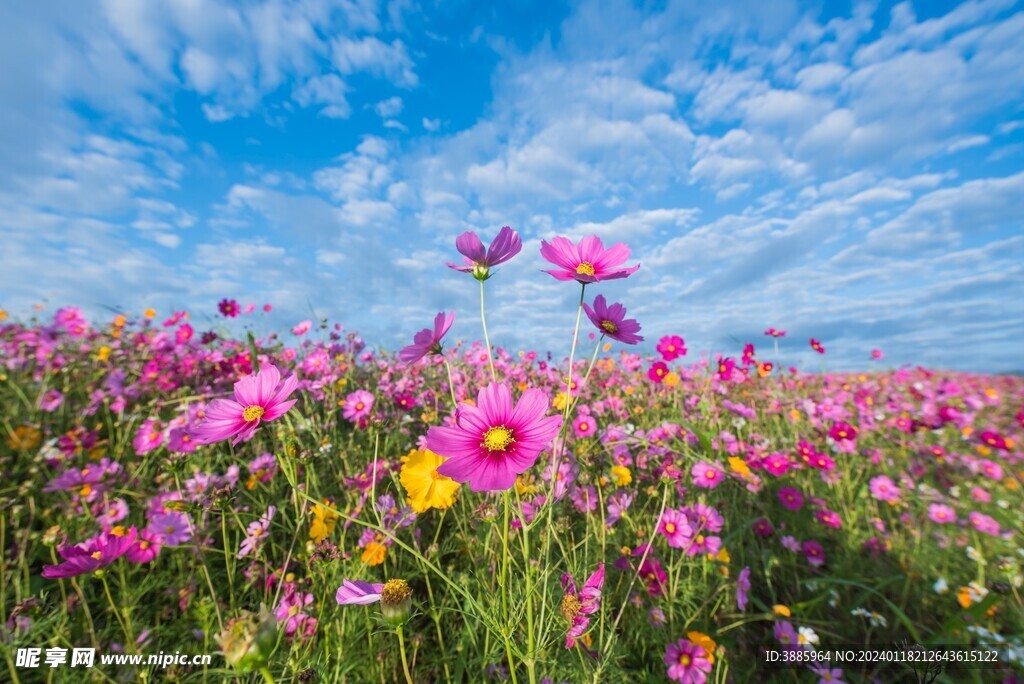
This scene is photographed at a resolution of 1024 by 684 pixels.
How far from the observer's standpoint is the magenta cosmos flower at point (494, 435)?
0.65 meters

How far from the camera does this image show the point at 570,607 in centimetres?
78

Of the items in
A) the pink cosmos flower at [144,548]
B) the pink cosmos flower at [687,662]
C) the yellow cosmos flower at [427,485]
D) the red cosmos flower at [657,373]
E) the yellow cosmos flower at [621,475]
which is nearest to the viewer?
the yellow cosmos flower at [427,485]

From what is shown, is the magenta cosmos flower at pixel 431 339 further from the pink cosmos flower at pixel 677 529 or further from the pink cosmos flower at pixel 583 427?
the pink cosmos flower at pixel 583 427

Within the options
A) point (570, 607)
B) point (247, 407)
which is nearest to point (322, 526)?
point (247, 407)

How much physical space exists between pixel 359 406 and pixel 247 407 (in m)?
1.40

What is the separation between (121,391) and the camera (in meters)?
2.92

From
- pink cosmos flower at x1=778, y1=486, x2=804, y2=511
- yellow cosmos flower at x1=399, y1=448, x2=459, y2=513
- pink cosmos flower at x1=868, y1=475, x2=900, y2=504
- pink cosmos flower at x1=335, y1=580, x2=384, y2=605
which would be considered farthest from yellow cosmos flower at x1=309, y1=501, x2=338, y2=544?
pink cosmos flower at x1=868, y1=475, x2=900, y2=504

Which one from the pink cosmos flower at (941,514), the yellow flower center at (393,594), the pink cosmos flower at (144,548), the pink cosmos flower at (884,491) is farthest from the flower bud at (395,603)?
the pink cosmos flower at (941,514)

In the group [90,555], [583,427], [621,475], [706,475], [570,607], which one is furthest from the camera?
[583,427]

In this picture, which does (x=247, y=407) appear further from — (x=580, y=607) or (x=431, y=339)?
(x=580, y=607)

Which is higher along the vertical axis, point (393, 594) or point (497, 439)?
point (497, 439)

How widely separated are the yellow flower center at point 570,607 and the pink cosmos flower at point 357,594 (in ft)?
1.12

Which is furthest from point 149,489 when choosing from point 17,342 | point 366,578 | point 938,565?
point 938,565

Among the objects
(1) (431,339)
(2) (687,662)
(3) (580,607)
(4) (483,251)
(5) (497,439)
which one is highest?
(4) (483,251)
